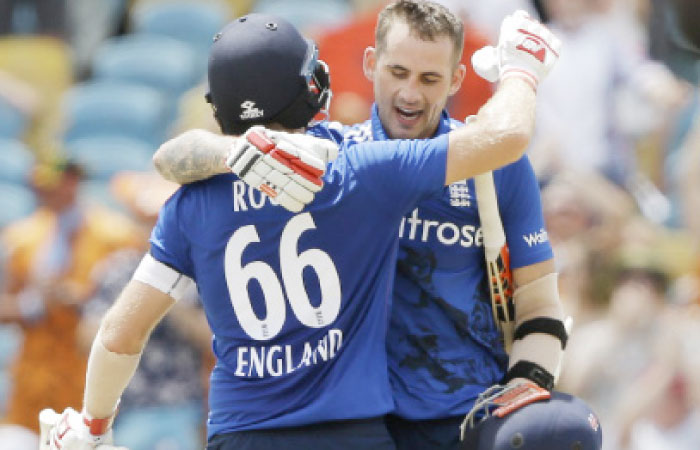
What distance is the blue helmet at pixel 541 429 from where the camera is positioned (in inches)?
146

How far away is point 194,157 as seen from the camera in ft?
12.6

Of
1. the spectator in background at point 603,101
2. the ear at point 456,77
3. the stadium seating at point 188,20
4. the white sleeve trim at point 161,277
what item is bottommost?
the white sleeve trim at point 161,277

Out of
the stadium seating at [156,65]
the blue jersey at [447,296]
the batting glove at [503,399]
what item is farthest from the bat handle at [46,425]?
the stadium seating at [156,65]

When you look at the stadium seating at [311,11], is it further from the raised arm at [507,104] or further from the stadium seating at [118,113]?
the raised arm at [507,104]

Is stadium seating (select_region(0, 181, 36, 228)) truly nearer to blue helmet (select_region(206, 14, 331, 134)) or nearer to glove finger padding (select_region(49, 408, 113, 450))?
glove finger padding (select_region(49, 408, 113, 450))

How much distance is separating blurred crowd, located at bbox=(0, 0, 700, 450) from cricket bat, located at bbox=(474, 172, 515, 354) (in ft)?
9.92

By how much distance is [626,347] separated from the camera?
7.10 metres

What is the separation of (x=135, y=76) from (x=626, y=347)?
569 cm

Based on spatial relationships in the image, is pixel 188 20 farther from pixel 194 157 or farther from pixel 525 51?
pixel 525 51

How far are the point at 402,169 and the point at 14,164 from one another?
7.91 m

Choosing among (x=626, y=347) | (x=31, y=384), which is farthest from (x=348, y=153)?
(x=31, y=384)

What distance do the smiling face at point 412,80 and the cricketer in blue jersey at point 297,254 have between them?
222 mm

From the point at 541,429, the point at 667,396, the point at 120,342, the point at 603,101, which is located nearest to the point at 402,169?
the point at 541,429

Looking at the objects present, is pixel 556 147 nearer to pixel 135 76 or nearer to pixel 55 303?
pixel 55 303
